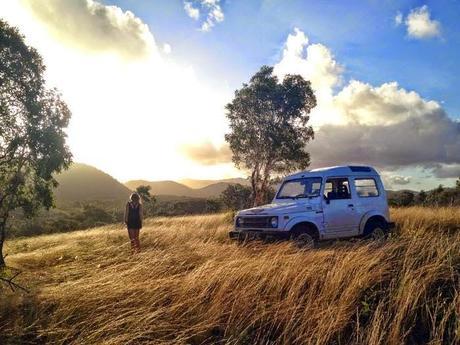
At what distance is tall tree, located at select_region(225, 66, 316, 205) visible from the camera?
2900 centimetres

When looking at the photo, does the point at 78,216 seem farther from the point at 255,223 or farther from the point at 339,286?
the point at 339,286

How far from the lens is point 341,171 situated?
1077 centimetres

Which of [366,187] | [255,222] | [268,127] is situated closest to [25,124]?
[255,222]

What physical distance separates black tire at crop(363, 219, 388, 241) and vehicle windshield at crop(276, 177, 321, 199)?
202 centimetres

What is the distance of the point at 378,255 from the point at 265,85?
23922 millimetres

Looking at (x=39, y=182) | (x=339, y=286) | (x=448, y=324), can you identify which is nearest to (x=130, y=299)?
(x=339, y=286)

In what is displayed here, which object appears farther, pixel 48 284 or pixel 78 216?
pixel 78 216

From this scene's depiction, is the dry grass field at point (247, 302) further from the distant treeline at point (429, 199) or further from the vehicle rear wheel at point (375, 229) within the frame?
the distant treeline at point (429, 199)

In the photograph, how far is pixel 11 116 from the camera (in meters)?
12.7

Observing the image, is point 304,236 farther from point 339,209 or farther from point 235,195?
point 235,195

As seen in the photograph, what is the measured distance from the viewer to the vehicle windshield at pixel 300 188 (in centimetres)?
1039

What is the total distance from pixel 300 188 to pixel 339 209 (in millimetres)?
1218

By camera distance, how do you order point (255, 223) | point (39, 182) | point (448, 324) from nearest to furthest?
point (448, 324) → point (255, 223) → point (39, 182)

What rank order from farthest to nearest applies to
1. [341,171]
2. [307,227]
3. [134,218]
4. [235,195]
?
1. [235,195]
2. [134,218]
3. [341,171]
4. [307,227]
